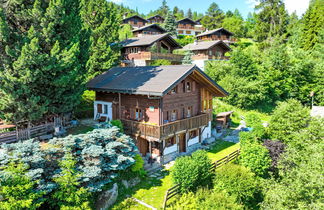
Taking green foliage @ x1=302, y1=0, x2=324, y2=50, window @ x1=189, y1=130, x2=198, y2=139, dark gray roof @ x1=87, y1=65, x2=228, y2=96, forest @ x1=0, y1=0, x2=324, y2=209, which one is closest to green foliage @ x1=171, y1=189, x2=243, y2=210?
forest @ x1=0, y1=0, x2=324, y2=209

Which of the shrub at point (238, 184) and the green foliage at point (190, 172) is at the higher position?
the green foliage at point (190, 172)

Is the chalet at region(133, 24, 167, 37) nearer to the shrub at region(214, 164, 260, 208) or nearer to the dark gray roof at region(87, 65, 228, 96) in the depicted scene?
the dark gray roof at region(87, 65, 228, 96)

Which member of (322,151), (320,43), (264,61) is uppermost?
(320,43)

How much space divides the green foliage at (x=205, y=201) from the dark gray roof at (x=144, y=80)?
23.4 ft

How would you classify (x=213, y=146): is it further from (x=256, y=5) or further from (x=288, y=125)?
(x=256, y=5)

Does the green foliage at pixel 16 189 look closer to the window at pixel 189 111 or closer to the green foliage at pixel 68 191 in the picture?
the green foliage at pixel 68 191

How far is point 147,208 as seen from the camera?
13859mm

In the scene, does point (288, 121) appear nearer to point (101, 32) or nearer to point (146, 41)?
point (101, 32)

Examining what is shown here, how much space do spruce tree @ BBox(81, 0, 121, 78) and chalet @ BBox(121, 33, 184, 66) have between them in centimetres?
541

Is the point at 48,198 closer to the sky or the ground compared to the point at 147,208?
closer to the sky

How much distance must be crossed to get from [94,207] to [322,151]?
49.0 feet

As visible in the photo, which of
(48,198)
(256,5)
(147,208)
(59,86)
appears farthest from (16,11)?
(256,5)

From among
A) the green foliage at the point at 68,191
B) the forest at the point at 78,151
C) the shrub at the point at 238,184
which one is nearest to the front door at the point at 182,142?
the forest at the point at 78,151

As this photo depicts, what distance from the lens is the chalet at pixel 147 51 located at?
4066 cm
